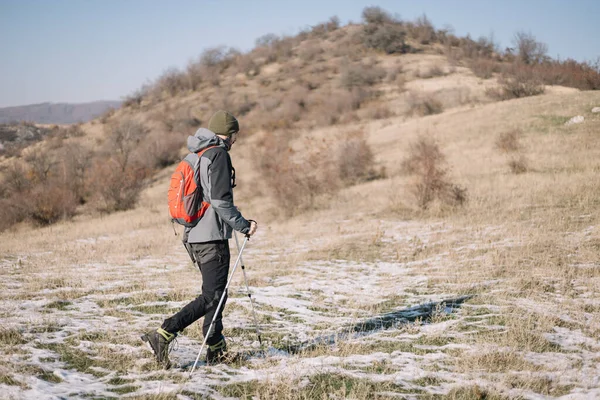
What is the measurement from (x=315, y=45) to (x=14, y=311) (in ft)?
247

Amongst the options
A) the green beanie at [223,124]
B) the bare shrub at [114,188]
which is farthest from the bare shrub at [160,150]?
the green beanie at [223,124]

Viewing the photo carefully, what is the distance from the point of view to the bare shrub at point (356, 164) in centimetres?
2422

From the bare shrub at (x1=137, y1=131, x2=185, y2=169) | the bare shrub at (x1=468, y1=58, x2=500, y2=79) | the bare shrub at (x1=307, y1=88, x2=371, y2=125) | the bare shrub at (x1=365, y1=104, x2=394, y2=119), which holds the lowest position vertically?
the bare shrub at (x1=137, y1=131, x2=185, y2=169)

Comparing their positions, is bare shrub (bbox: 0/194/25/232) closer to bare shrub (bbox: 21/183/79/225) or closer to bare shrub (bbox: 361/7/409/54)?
bare shrub (bbox: 21/183/79/225)

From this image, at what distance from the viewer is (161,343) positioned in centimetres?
413

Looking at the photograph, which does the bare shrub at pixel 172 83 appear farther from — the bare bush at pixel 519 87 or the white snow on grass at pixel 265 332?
the white snow on grass at pixel 265 332

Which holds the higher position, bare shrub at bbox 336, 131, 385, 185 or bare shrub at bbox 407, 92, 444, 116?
bare shrub at bbox 407, 92, 444, 116

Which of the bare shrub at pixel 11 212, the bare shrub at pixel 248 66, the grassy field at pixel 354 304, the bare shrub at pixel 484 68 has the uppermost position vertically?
the bare shrub at pixel 248 66

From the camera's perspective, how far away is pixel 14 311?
578 cm

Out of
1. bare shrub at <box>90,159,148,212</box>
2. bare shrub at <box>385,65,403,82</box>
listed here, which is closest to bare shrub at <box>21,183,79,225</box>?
bare shrub at <box>90,159,148,212</box>

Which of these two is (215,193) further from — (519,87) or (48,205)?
→ (519,87)

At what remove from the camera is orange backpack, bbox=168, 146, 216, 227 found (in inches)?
159

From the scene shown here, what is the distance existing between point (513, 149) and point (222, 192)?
68.0ft

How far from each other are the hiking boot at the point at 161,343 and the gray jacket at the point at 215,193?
2.97 ft
